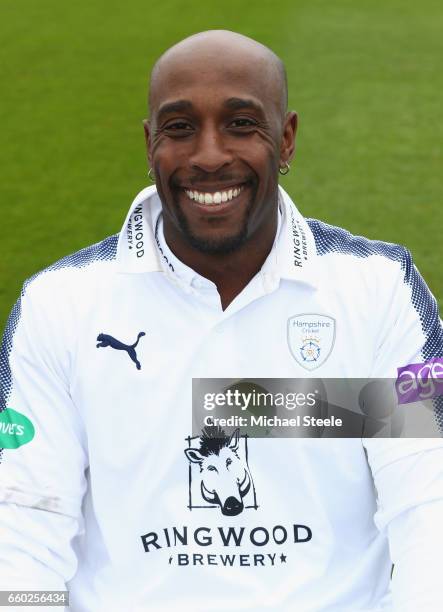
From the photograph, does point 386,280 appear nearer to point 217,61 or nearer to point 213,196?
point 213,196

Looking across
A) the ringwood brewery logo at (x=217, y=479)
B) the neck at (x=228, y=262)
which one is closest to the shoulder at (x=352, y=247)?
the neck at (x=228, y=262)

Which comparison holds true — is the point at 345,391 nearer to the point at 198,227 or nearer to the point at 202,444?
the point at 202,444

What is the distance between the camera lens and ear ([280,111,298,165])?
2.12 m

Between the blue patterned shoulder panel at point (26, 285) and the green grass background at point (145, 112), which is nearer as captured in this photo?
the blue patterned shoulder panel at point (26, 285)

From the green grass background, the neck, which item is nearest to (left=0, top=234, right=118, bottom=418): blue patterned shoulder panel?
the neck

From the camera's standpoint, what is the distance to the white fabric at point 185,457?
1.94 meters

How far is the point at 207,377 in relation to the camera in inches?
78.1

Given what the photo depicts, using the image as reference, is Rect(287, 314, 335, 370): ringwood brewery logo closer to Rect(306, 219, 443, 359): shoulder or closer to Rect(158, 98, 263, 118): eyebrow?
Rect(306, 219, 443, 359): shoulder

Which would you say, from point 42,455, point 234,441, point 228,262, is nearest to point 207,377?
point 234,441

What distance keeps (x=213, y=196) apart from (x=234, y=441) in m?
0.48

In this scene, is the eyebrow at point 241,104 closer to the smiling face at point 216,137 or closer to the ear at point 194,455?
the smiling face at point 216,137

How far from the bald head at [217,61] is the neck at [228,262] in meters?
0.27

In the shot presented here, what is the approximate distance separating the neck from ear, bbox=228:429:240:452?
25cm

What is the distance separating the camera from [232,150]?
1.96 m
